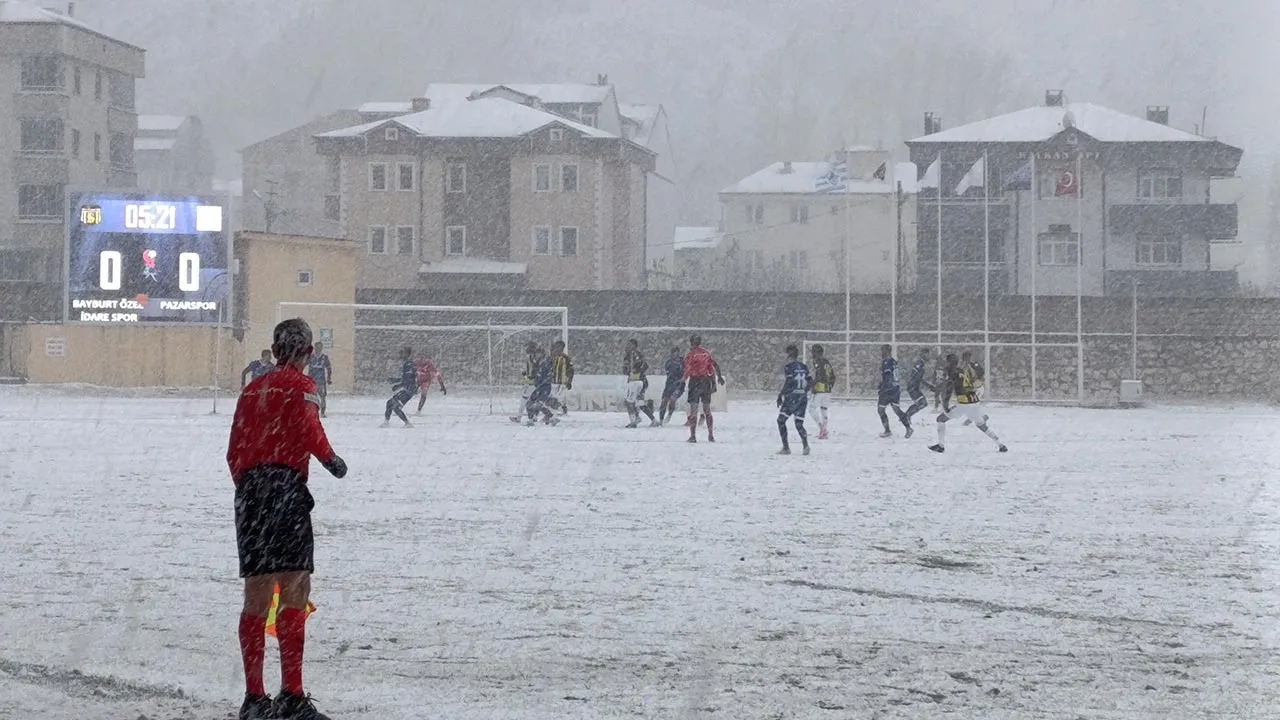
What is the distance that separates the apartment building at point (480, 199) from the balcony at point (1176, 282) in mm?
20113

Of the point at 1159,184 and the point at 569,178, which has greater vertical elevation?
the point at 569,178

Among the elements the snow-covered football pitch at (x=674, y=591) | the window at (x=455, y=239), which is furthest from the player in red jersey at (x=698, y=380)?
the window at (x=455, y=239)

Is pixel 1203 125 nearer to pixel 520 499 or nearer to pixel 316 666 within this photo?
pixel 520 499

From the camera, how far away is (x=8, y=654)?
750cm

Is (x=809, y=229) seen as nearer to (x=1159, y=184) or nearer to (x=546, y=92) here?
(x=546, y=92)

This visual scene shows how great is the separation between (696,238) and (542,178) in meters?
34.6

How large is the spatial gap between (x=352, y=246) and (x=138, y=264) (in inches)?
328

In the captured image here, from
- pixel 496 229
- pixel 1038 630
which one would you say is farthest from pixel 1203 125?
pixel 1038 630

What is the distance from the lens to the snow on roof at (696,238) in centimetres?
8881

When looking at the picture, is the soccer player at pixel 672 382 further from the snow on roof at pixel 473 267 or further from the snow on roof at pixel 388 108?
the snow on roof at pixel 388 108

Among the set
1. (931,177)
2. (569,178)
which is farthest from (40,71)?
(931,177)

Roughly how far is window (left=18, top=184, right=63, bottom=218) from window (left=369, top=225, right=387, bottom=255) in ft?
43.0

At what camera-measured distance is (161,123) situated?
10525cm

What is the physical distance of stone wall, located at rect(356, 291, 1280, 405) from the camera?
4662 centimetres
